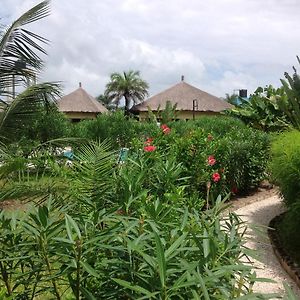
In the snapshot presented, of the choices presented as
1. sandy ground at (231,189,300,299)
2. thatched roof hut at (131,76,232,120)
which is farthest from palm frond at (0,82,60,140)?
thatched roof hut at (131,76,232,120)

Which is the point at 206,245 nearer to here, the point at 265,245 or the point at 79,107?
the point at 265,245

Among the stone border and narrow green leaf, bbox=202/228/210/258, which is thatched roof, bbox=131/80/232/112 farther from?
narrow green leaf, bbox=202/228/210/258

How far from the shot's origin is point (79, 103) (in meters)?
38.1

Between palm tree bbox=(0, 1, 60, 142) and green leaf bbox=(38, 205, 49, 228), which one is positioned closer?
green leaf bbox=(38, 205, 49, 228)

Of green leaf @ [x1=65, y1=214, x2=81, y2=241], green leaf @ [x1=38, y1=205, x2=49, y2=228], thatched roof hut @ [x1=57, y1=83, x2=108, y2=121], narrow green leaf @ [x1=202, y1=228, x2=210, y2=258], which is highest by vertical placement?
thatched roof hut @ [x1=57, y1=83, x2=108, y2=121]

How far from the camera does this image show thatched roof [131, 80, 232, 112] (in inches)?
1527

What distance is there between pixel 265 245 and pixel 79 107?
106ft

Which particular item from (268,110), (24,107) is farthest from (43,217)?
(268,110)

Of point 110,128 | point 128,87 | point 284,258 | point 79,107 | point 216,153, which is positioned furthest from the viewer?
point 128,87

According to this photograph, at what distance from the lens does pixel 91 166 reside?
121 inches

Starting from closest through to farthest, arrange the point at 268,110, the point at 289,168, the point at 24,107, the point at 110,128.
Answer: the point at 289,168, the point at 24,107, the point at 268,110, the point at 110,128

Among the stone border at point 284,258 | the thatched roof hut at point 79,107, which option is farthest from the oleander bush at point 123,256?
the thatched roof hut at point 79,107

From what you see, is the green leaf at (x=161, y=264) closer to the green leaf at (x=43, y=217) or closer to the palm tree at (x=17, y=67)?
the green leaf at (x=43, y=217)

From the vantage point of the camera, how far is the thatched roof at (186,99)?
3879 cm
